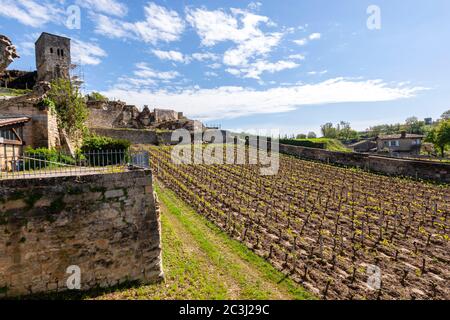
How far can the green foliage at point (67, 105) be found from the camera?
18.0 meters

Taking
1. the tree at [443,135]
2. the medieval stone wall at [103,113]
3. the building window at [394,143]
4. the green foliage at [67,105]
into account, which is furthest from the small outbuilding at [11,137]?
the building window at [394,143]

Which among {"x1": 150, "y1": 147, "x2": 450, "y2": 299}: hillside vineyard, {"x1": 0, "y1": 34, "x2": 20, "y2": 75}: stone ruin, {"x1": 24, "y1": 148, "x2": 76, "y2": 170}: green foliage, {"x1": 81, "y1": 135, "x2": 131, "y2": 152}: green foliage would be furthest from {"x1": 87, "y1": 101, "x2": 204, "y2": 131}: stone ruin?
{"x1": 24, "y1": 148, "x2": 76, "y2": 170}: green foliage

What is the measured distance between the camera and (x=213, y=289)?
734 centimetres

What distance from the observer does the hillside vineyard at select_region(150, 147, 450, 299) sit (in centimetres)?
770

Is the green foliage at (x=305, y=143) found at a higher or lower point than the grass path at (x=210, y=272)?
higher

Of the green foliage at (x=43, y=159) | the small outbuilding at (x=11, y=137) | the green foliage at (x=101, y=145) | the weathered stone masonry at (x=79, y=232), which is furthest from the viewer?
the green foliage at (x=101, y=145)

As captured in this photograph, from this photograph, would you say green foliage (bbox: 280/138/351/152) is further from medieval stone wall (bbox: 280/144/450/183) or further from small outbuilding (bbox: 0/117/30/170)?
small outbuilding (bbox: 0/117/30/170)

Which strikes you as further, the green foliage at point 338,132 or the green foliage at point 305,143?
the green foliage at point 338,132

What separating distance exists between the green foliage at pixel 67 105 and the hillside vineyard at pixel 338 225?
749 cm

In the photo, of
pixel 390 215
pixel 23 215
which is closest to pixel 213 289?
pixel 23 215

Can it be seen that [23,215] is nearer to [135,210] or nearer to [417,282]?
[135,210]

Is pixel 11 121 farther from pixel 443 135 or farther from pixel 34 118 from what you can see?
pixel 443 135

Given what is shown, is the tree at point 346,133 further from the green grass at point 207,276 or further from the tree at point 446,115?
the green grass at point 207,276

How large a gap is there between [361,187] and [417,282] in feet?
37.1
